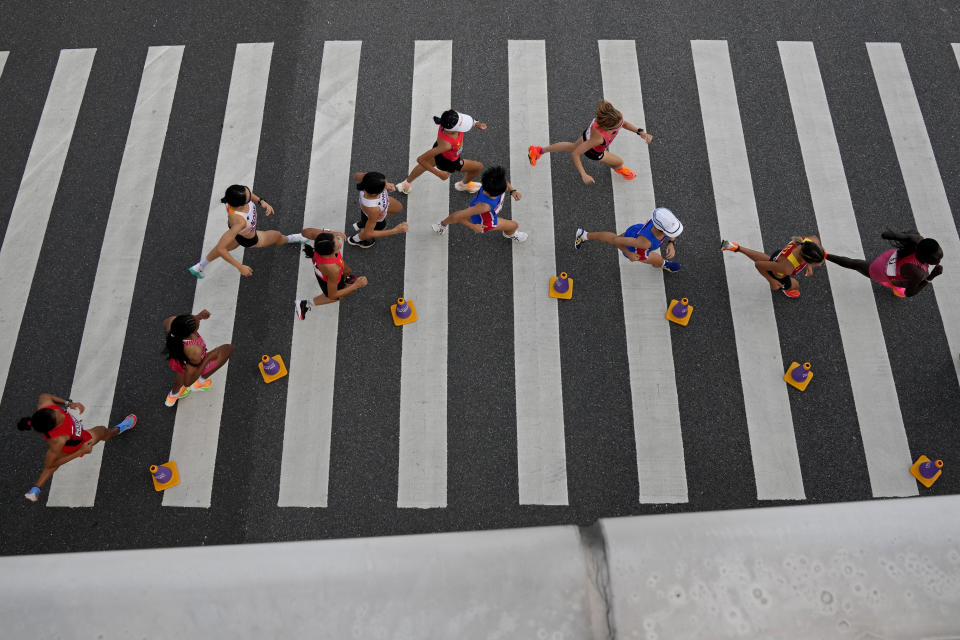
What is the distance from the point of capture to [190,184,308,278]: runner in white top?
A: 6.50 metres

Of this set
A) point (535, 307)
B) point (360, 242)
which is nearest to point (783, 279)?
point (535, 307)

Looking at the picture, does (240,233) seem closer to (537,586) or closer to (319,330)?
(319,330)

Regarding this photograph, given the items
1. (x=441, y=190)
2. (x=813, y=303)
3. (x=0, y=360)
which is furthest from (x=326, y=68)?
(x=813, y=303)

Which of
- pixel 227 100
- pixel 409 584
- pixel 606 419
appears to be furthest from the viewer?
pixel 227 100

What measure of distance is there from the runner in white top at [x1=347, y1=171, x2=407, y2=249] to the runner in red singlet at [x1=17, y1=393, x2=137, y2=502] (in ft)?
11.6

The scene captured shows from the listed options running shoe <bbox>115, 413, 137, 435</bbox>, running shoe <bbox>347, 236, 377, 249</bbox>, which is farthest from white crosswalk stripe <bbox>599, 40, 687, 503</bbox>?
running shoe <bbox>115, 413, 137, 435</bbox>

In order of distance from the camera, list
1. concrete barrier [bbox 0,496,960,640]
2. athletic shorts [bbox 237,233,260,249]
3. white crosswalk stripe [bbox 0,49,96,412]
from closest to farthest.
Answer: concrete barrier [bbox 0,496,960,640]
athletic shorts [bbox 237,233,260,249]
white crosswalk stripe [bbox 0,49,96,412]

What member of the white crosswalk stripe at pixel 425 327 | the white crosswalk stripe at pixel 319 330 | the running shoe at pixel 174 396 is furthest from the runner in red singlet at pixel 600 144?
the running shoe at pixel 174 396

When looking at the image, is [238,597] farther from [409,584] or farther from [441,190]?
[441,190]

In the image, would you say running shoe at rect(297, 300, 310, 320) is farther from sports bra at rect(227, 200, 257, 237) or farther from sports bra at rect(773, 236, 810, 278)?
sports bra at rect(773, 236, 810, 278)

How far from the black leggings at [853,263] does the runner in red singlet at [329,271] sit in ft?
18.5

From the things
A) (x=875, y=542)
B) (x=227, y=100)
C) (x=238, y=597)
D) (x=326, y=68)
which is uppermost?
(x=326, y=68)

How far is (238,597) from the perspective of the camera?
7.45ft

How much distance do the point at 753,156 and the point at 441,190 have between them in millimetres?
4375
